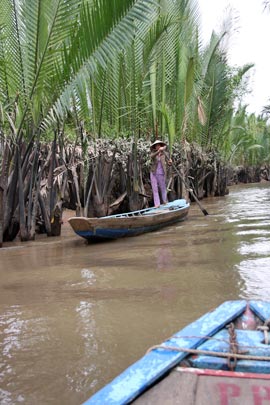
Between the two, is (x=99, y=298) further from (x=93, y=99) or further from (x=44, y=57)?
(x=93, y=99)

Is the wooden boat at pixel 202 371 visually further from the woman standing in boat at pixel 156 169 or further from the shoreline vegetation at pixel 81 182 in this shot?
the woman standing in boat at pixel 156 169

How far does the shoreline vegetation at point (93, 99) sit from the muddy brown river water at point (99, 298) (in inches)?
50.8

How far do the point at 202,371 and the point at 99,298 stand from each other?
217 centimetres

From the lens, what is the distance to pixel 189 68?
10359mm

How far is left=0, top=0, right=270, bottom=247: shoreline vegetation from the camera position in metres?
5.50

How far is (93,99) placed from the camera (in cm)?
891

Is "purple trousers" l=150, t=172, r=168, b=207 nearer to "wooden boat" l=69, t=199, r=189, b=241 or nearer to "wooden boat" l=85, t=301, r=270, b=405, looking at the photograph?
"wooden boat" l=69, t=199, r=189, b=241

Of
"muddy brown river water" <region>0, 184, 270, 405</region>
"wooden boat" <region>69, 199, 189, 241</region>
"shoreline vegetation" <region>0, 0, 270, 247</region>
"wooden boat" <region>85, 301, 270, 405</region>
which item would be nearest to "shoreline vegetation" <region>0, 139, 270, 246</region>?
"shoreline vegetation" <region>0, 0, 270, 247</region>

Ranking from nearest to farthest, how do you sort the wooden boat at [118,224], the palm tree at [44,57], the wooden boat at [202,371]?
the wooden boat at [202,371], the palm tree at [44,57], the wooden boat at [118,224]

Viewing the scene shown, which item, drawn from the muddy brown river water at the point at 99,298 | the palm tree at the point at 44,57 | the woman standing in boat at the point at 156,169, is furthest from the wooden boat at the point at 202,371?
the woman standing in boat at the point at 156,169

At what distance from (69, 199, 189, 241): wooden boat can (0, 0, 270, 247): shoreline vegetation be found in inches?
39.4

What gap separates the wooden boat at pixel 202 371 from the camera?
1500 mm

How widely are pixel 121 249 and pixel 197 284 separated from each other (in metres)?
2.31

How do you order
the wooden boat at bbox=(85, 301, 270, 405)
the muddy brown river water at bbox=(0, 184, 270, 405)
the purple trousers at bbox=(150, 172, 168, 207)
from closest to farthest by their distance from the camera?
1. the wooden boat at bbox=(85, 301, 270, 405)
2. the muddy brown river water at bbox=(0, 184, 270, 405)
3. the purple trousers at bbox=(150, 172, 168, 207)
